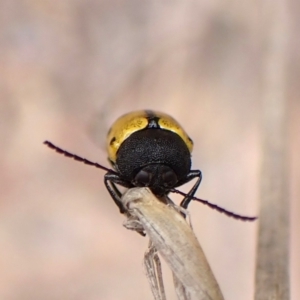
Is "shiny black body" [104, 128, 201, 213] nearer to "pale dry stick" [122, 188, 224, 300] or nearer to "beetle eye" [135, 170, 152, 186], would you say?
"beetle eye" [135, 170, 152, 186]

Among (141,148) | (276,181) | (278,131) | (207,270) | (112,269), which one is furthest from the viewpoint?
(112,269)

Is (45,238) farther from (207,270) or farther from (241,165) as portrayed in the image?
(207,270)

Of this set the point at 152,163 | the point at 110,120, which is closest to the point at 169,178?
the point at 152,163

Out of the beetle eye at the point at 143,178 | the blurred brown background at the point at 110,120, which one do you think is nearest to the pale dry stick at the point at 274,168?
the blurred brown background at the point at 110,120

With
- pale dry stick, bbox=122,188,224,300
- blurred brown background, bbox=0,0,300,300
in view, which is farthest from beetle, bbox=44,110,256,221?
blurred brown background, bbox=0,0,300,300

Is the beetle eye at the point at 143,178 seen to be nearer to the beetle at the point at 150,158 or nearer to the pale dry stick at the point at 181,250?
the beetle at the point at 150,158

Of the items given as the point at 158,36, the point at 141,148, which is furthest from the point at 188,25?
the point at 141,148
